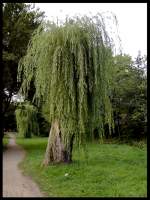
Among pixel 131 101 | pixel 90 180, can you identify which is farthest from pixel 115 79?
pixel 90 180

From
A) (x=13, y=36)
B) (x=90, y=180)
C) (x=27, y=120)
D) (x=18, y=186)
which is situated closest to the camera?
(x=18, y=186)

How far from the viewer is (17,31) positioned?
29.7 metres

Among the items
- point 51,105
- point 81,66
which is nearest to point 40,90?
point 51,105

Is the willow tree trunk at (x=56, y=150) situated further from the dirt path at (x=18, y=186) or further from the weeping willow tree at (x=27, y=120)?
the weeping willow tree at (x=27, y=120)

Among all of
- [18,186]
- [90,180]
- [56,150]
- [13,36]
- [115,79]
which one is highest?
[13,36]

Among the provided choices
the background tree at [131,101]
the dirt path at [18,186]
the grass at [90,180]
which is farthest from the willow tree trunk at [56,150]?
the background tree at [131,101]

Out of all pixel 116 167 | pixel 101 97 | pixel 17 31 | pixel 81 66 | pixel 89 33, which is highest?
pixel 17 31

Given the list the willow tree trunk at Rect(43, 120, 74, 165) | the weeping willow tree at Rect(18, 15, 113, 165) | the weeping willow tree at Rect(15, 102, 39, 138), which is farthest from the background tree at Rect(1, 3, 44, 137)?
the weeping willow tree at Rect(15, 102, 39, 138)

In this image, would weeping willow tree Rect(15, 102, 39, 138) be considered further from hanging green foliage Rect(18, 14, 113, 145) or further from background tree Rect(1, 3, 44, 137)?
hanging green foliage Rect(18, 14, 113, 145)

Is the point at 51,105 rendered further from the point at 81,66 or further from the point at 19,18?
the point at 19,18

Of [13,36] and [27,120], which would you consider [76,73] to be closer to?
[13,36]

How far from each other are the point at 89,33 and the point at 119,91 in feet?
82.8

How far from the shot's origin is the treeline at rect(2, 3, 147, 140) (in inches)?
1170

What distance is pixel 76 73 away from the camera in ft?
49.1
